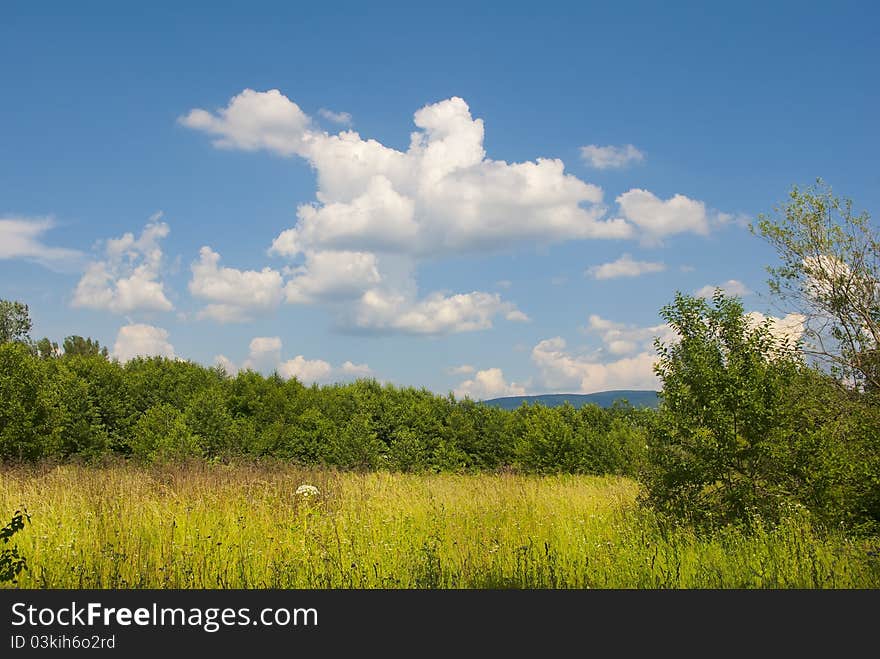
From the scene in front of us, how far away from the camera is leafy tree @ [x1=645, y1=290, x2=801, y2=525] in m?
9.30

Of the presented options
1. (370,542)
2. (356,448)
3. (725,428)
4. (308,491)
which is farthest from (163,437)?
(725,428)

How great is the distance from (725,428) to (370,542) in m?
5.26

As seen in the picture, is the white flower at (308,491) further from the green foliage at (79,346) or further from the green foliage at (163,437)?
the green foliage at (79,346)

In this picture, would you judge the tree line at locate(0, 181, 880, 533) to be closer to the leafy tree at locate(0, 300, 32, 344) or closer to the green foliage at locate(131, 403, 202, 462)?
the green foliage at locate(131, 403, 202, 462)

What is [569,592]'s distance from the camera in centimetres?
610

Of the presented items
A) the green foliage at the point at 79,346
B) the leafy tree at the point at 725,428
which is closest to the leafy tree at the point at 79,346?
the green foliage at the point at 79,346

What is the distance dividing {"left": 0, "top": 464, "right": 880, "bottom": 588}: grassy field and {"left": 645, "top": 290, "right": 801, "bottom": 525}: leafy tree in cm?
59

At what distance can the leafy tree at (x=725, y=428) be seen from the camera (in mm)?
9297

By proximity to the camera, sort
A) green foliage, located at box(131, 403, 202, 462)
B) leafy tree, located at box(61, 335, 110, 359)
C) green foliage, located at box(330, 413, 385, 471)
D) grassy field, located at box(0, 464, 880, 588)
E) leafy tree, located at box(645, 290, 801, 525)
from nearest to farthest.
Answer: grassy field, located at box(0, 464, 880, 588), leafy tree, located at box(645, 290, 801, 525), green foliage, located at box(131, 403, 202, 462), green foliage, located at box(330, 413, 385, 471), leafy tree, located at box(61, 335, 110, 359)

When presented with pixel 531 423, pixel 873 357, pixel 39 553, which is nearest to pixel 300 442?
pixel 531 423

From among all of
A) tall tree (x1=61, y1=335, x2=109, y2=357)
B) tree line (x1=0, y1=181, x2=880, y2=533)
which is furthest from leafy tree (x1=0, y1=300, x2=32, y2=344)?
tree line (x1=0, y1=181, x2=880, y2=533)

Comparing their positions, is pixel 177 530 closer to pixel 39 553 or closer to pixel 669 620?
pixel 39 553

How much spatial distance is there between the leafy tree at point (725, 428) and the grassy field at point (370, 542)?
0.59 metres

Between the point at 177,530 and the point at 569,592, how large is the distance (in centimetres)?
626
